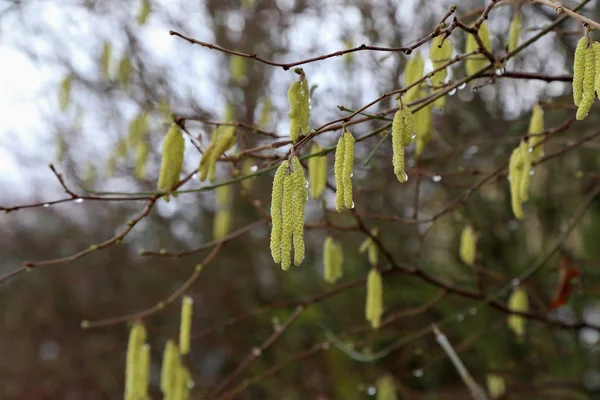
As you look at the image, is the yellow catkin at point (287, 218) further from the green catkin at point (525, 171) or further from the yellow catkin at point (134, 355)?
the yellow catkin at point (134, 355)

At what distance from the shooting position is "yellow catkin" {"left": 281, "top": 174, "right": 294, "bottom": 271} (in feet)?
4.58

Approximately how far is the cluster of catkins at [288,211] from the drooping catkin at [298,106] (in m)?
0.34

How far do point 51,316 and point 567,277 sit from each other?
20.2 feet

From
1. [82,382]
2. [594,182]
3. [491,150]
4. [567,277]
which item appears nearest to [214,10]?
[491,150]

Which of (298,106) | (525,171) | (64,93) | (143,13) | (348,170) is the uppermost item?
(143,13)

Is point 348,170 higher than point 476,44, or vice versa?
point 476,44

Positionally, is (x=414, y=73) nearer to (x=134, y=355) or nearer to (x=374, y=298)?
(x=374, y=298)

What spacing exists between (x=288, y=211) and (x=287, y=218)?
2cm

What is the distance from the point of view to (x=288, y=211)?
4.62 ft

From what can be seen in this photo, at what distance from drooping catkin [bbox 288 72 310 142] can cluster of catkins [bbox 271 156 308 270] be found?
0.34m

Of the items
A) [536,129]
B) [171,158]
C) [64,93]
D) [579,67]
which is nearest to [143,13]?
[64,93]

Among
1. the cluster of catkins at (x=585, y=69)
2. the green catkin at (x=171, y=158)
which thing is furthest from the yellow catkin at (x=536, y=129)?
the green catkin at (x=171, y=158)

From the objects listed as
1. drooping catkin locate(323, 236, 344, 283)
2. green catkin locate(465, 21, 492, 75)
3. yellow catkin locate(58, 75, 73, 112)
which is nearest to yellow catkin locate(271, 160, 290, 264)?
green catkin locate(465, 21, 492, 75)

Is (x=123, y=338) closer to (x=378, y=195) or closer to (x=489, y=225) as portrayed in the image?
(x=378, y=195)
